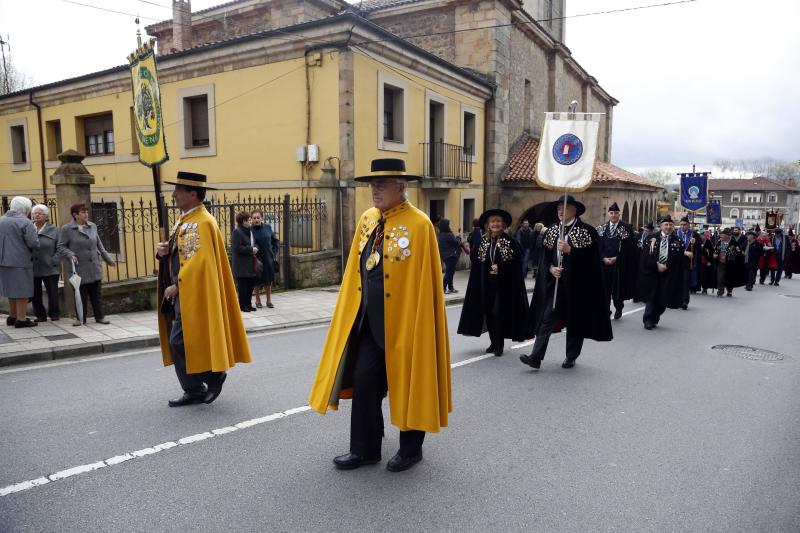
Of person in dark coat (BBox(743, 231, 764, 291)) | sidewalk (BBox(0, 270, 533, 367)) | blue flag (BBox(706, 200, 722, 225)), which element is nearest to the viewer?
sidewalk (BBox(0, 270, 533, 367))

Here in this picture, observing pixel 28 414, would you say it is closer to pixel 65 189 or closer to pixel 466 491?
pixel 466 491

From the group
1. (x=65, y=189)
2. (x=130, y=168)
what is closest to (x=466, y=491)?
(x=65, y=189)

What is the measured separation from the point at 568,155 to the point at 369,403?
4.50 m

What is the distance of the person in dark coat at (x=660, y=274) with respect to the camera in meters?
9.55

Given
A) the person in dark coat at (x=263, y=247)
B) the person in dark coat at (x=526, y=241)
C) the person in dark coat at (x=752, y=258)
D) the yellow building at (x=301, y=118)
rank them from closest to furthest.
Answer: the person in dark coat at (x=263, y=247) < the yellow building at (x=301, y=118) < the person in dark coat at (x=526, y=241) < the person in dark coat at (x=752, y=258)

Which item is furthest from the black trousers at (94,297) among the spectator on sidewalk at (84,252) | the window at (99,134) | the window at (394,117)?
the window at (99,134)

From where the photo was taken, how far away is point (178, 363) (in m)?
4.77

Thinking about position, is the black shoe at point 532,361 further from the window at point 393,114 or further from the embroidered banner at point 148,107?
the window at point 393,114

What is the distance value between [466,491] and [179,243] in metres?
3.02

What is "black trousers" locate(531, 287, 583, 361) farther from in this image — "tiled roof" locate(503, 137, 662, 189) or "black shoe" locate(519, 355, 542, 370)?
"tiled roof" locate(503, 137, 662, 189)

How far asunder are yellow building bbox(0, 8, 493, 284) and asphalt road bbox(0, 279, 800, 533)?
28.4ft

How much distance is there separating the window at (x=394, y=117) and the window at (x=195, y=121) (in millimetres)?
5257

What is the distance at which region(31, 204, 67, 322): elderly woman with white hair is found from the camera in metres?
8.17

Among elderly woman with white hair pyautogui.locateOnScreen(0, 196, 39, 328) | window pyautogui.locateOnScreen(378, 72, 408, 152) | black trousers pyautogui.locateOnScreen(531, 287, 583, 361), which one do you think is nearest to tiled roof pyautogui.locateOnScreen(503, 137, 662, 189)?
window pyautogui.locateOnScreen(378, 72, 408, 152)
